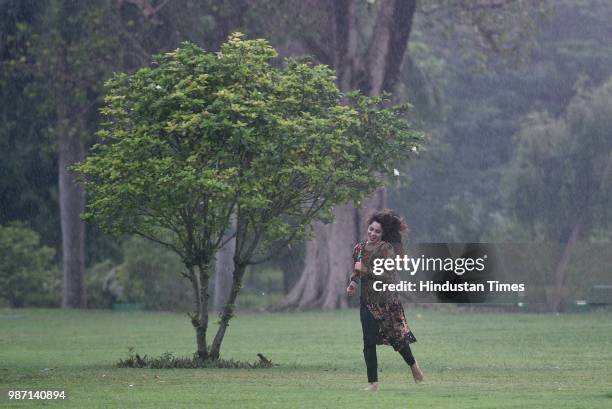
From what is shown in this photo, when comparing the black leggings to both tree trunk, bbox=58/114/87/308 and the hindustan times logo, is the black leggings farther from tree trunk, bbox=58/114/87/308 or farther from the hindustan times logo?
tree trunk, bbox=58/114/87/308

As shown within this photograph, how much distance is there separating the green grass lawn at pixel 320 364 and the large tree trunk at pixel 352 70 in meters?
4.82

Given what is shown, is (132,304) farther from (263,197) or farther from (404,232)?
(404,232)

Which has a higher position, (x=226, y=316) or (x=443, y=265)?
(x=443, y=265)

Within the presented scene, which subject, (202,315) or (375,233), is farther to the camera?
(202,315)

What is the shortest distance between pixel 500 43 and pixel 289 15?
6.93m

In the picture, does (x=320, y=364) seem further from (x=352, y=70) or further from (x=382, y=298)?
(x=352, y=70)

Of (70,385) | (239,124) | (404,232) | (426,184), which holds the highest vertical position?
(426,184)

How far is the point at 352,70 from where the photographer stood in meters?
39.9

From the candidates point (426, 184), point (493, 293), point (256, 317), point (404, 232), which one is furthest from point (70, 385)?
point (426, 184)

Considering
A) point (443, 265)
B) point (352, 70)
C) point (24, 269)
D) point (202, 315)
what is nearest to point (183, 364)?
point (202, 315)

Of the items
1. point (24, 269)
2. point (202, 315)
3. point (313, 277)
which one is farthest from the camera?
point (24, 269)

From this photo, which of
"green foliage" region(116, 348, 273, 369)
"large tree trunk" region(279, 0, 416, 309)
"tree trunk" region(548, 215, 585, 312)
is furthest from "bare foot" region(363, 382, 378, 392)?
"tree trunk" region(548, 215, 585, 312)

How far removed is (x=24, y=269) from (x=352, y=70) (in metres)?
12.9

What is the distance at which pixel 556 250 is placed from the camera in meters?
43.3
